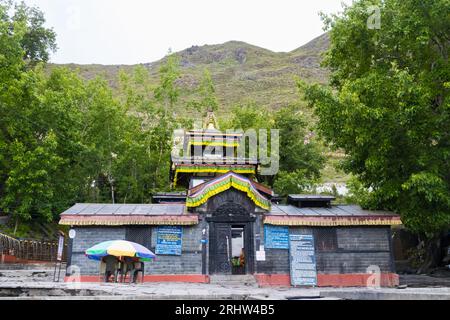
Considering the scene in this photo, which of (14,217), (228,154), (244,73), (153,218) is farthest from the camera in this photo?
(244,73)

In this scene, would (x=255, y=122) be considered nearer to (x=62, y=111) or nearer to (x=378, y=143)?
(x=62, y=111)

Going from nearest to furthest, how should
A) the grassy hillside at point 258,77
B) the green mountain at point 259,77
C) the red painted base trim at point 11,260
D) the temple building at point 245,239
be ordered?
the temple building at point 245,239 → the red painted base trim at point 11,260 → the grassy hillside at point 258,77 → the green mountain at point 259,77

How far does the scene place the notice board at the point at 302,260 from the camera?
1964 centimetres

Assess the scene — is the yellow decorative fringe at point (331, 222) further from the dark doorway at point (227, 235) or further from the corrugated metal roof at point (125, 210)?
the corrugated metal roof at point (125, 210)

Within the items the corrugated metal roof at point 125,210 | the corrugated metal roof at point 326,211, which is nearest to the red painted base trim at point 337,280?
the corrugated metal roof at point 326,211

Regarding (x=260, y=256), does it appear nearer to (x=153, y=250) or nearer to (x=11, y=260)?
(x=153, y=250)

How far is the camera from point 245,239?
20.2m

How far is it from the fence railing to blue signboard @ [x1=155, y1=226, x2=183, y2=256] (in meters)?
11.8

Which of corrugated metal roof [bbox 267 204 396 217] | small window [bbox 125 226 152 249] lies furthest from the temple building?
corrugated metal roof [bbox 267 204 396 217]

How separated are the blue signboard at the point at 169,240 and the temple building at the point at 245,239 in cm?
5

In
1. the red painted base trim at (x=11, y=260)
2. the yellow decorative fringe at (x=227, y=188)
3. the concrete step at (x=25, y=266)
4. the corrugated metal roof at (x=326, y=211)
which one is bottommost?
the concrete step at (x=25, y=266)

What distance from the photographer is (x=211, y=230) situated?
66.0ft
